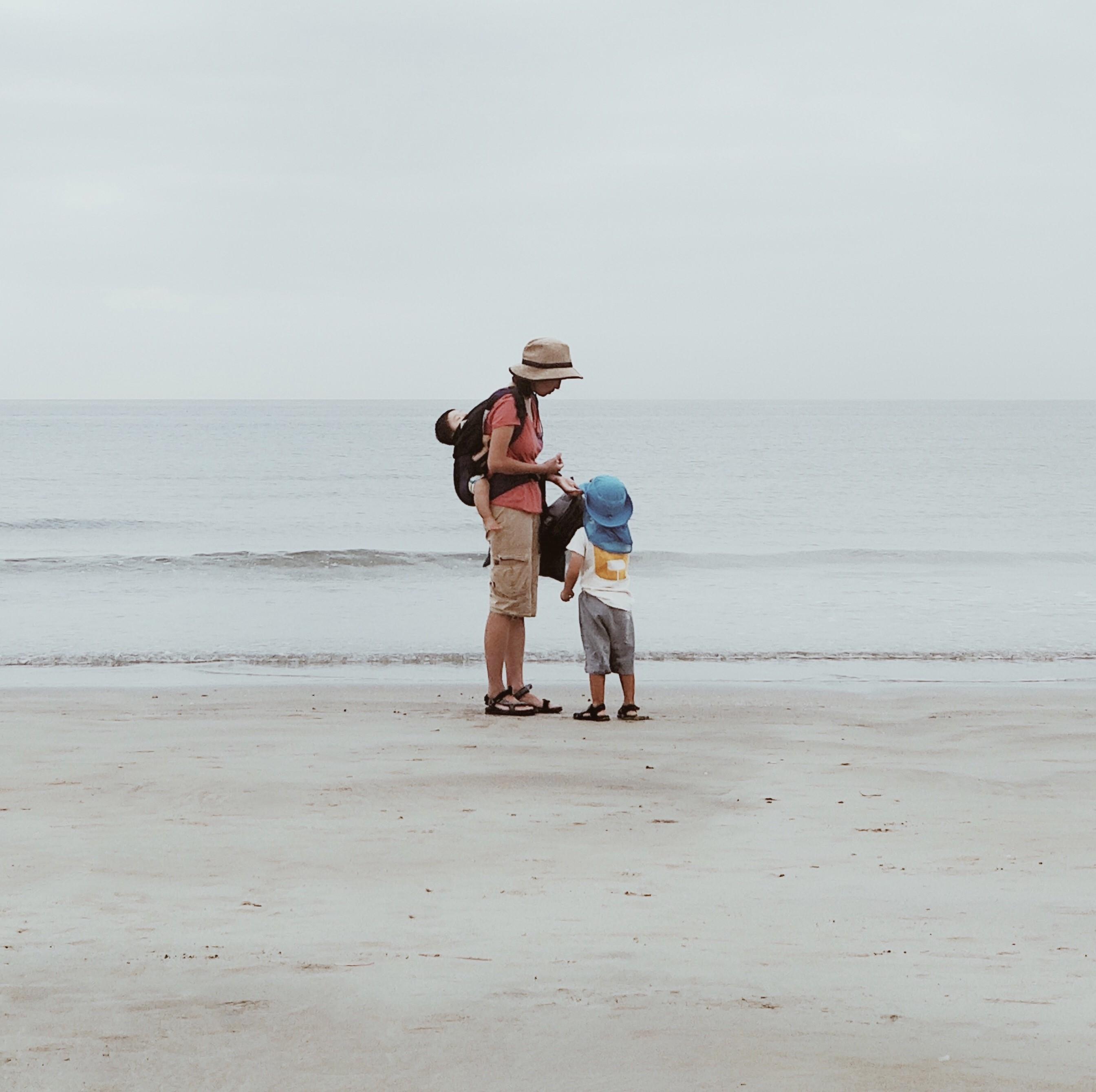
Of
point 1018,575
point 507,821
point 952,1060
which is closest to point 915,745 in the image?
point 507,821

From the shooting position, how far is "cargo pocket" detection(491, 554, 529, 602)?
19.1ft

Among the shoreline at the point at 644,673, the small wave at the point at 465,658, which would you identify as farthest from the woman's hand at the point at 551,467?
the small wave at the point at 465,658

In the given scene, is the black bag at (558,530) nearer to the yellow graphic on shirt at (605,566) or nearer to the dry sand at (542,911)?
the yellow graphic on shirt at (605,566)

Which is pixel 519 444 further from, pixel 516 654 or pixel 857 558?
pixel 857 558

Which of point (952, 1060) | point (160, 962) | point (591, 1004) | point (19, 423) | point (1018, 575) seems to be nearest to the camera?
point (952, 1060)

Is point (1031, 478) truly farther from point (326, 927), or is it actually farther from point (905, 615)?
point (326, 927)

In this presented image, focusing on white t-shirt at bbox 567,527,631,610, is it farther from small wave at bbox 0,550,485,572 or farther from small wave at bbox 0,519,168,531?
small wave at bbox 0,519,168,531

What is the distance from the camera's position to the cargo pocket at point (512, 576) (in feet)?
19.1

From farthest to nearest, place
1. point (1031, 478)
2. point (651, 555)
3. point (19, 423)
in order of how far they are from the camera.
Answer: point (19, 423), point (1031, 478), point (651, 555)

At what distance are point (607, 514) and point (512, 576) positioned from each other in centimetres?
56

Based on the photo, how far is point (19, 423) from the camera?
298 ft

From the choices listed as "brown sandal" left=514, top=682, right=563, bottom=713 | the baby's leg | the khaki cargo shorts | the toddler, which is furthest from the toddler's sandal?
the baby's leg

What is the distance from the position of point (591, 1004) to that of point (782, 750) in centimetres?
299

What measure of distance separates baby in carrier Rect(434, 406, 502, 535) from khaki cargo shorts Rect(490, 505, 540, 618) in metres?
0.04
